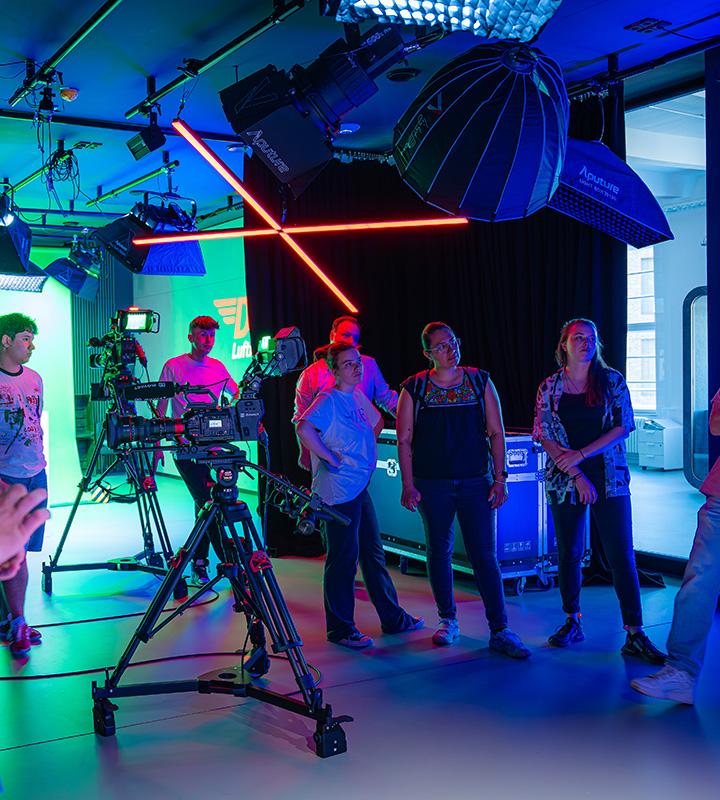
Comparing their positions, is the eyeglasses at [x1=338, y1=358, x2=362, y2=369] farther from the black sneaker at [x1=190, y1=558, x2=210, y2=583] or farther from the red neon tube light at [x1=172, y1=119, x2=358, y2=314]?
the black sneaker at [x1=190, y1=558, x2=210, y2=583]

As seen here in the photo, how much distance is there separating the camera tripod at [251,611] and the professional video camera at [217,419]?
0.07 metres

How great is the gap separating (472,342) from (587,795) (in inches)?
162

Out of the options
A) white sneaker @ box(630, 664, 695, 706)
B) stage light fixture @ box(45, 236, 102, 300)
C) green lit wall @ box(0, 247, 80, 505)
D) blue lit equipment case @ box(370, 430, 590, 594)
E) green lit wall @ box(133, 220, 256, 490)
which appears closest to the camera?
white sneaker @ box(630, 664, 695, 706)

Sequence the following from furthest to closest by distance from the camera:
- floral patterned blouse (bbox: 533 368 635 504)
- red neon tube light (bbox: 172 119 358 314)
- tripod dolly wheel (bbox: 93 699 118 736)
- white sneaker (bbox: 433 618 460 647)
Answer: white sneaker (bbox: 433 618 460 647)
floral patterned blouse (bbox: 533 368 635 504)
red neon tube light (bbox: 172 119 358 314)
tripod dolly wheel (bbox: 93 699 118 736)

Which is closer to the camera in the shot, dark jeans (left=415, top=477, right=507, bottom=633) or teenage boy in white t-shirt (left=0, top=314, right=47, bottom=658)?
dark jeans (left=415, top=477, right=507, bottom=633)

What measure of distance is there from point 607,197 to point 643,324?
108 inches

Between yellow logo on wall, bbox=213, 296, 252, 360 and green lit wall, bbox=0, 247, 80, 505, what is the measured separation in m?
2.41

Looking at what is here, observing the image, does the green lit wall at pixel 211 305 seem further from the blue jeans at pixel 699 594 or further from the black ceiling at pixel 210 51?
the blue jeans at pixel 699 594

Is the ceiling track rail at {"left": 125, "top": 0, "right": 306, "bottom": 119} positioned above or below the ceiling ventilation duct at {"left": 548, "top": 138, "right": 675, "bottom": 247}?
above

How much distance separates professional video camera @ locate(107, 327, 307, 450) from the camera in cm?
315

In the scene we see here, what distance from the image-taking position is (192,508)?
28.8ft

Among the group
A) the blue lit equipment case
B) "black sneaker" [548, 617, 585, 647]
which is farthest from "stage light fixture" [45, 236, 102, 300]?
"black sneaker" [548, 617, 585, 647]

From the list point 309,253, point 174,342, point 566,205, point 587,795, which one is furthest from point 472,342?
point 174,342

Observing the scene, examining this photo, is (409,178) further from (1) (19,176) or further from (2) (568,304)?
(1) (19,176)
